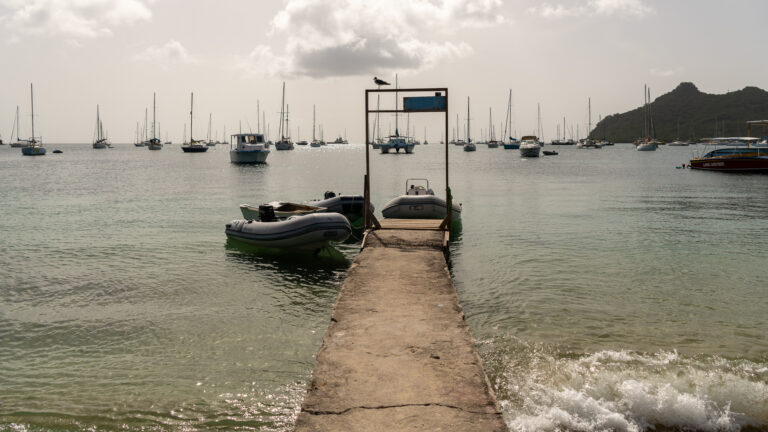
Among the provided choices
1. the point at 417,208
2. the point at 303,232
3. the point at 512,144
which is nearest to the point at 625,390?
the point at 303,232

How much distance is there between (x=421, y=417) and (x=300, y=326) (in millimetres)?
4985

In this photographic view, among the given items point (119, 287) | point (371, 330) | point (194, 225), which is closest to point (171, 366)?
point (371, 330)

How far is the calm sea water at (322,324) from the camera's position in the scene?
6148 mm

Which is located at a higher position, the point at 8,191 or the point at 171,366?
the point at 8,191

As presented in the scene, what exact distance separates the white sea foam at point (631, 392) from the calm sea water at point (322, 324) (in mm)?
23

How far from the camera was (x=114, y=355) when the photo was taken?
312 inches

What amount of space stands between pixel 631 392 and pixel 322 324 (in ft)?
16.3

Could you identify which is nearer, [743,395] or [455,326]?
[743,395]

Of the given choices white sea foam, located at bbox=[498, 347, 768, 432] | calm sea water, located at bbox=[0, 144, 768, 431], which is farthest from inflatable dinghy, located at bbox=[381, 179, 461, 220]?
white sea foam, located at bbox=[498, 347, 768, 432]

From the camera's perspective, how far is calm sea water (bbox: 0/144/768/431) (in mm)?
6148

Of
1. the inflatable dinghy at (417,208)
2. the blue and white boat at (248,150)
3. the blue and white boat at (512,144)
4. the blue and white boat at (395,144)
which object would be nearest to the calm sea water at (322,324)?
the inflatable dinghy at (417,208)

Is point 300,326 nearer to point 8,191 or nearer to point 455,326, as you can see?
point 455,326

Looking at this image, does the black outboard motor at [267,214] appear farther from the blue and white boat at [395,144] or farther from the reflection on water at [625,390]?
the blue and white boat at [395,144]

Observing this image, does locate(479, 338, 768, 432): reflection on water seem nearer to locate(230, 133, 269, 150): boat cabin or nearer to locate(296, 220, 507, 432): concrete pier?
locate(296, 220, 507, 432): concrete pier
